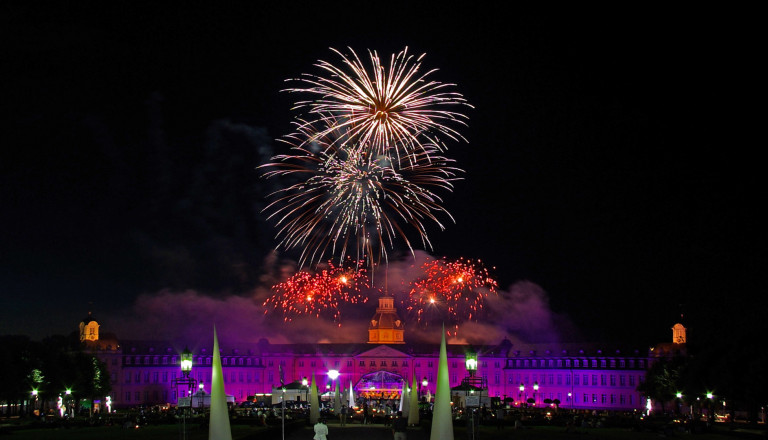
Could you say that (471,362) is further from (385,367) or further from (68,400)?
(385,367)

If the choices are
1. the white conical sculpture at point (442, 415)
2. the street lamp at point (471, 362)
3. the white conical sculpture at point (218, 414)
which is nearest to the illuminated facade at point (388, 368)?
the street lamp at point (471, 362)

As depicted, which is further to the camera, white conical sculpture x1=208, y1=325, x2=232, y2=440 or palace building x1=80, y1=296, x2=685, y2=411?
palace building x1=80, y1=296, x2=685, y2=411

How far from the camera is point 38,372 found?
80750 mm

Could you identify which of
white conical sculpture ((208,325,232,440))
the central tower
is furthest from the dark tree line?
the central tower

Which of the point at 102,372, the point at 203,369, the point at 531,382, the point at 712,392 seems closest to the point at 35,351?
the point at 102,372

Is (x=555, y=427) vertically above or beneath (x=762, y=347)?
beneath

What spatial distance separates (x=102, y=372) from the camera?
11481 cm

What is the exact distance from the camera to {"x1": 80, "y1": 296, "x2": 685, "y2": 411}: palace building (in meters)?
164

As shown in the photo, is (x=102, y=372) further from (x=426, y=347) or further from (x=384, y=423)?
(x=426, y=347)

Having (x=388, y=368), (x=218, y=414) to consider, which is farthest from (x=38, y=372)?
(x=388, y=368)

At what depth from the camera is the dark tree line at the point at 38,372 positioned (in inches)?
2908

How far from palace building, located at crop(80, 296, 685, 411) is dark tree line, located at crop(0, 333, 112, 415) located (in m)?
63.2

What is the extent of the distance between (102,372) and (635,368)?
95.6 m

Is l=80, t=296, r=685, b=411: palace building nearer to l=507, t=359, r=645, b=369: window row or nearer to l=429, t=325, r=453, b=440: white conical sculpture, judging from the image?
l=507, t=359, r=645, b=369: window row
